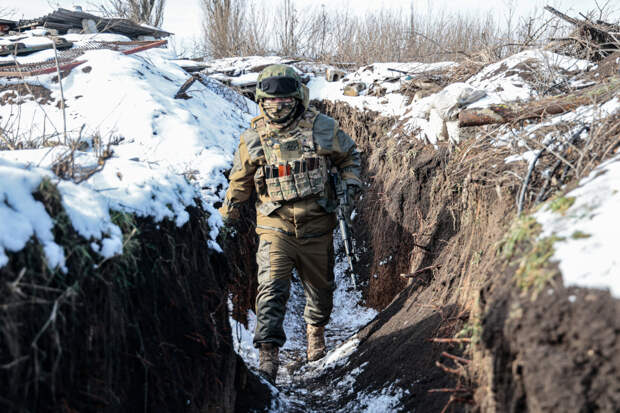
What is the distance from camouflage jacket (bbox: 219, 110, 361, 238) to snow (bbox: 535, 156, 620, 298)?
2063mm

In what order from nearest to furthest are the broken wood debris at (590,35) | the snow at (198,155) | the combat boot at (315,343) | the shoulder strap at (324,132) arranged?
1. the snow at (198,155)
2. the shoulder strap at (324,132)
3. the combat boot at (315,343)
4. the broken wood debris at (590,35)

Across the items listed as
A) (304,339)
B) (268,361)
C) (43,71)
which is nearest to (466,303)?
(268,361)

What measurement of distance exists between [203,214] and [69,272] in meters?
1.07

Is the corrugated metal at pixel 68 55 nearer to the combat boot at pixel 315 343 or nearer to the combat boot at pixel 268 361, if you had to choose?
the combat boot at pixel 268 361

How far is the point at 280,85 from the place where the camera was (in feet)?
12.0

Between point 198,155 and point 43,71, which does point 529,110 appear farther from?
point 43,71

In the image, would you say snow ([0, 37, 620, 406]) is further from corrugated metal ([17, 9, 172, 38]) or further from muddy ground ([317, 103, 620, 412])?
corrugated metal ([17, 9, 172, 38])

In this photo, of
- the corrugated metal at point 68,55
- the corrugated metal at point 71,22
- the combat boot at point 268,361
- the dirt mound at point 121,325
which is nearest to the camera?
the dirt mound at point 121,325

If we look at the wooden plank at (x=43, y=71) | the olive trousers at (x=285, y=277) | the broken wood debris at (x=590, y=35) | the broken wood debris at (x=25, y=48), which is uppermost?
the broken wood debris at (x=590, y=35)

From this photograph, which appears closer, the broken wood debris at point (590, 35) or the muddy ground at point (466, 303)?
the muddy ground at point (466, 303)

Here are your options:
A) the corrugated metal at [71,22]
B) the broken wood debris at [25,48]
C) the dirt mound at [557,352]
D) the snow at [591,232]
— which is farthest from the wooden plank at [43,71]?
Answer: the dirt mound at [557,352]

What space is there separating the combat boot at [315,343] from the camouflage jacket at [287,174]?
0.95 metres

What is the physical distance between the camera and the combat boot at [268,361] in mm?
3463

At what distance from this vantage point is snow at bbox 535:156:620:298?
1.40 m
